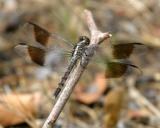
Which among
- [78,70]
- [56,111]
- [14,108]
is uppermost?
[78,70]

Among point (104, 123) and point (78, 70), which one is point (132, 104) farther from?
point (78, 70)

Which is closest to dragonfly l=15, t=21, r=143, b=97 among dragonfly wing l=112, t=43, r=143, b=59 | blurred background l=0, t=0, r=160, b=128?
dragonfly wing l=112, t=43, r=143, b=59

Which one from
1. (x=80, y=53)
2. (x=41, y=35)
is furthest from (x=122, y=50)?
(x=41, y=35)

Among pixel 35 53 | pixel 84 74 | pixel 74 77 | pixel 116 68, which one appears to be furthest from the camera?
pixel 84 74

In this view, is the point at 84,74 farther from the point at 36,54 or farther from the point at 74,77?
the point at 74,77

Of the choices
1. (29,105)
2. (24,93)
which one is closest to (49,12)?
(24,93)

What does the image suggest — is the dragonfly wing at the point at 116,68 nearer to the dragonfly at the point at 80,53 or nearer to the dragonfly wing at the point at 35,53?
the dragonfly at the point at 80,53

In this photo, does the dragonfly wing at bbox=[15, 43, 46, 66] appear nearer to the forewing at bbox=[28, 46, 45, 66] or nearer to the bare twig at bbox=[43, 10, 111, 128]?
the forewing at bbox=[28, 46, 45, 66]
